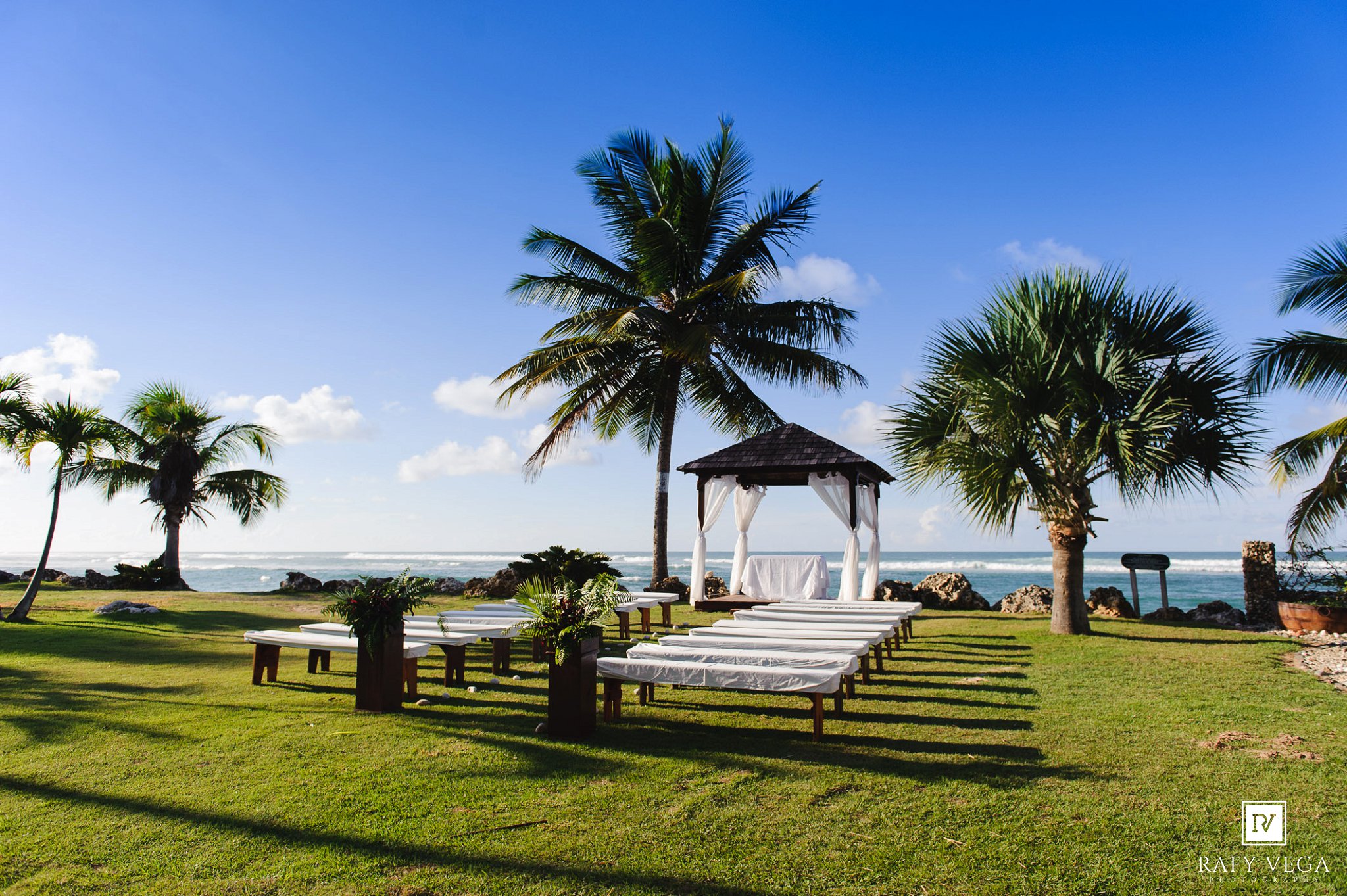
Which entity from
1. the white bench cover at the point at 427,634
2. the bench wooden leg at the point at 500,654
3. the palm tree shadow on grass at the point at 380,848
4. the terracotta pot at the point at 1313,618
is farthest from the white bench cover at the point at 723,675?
the terracotta pot at the point at 1313,618

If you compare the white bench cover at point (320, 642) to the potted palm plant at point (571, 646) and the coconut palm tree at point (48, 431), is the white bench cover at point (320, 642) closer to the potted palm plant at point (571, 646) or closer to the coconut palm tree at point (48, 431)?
the potted palm plant at point (571, 646)

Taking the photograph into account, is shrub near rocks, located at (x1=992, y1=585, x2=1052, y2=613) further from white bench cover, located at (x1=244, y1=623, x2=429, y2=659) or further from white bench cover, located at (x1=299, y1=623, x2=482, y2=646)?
white bench cover, located at (x1=244, y1=623, x2=429, y2=659)

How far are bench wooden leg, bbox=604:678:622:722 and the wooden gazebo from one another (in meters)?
7.27

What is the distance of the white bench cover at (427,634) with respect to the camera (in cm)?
659

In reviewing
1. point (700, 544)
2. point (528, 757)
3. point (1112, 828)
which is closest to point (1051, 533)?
point (700, 544)

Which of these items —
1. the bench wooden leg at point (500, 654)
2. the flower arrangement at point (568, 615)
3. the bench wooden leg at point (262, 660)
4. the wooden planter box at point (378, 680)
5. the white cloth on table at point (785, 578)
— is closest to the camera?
the flower arrangement at point (568, 615)

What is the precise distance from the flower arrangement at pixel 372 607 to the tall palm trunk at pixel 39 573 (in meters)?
7.25

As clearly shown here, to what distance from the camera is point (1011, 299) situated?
1037 cm

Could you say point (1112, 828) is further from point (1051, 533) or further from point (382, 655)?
point (1051, 533)

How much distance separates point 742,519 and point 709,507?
2.12 feet

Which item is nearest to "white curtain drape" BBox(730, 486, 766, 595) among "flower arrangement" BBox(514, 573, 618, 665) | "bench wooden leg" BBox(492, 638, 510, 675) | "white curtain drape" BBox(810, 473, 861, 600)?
"white curtain drape" BBox(810, 473, 861, 600)

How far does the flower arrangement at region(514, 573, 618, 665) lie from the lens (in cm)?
491

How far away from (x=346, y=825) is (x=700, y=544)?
1030 centimetres

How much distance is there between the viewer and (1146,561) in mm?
12320
